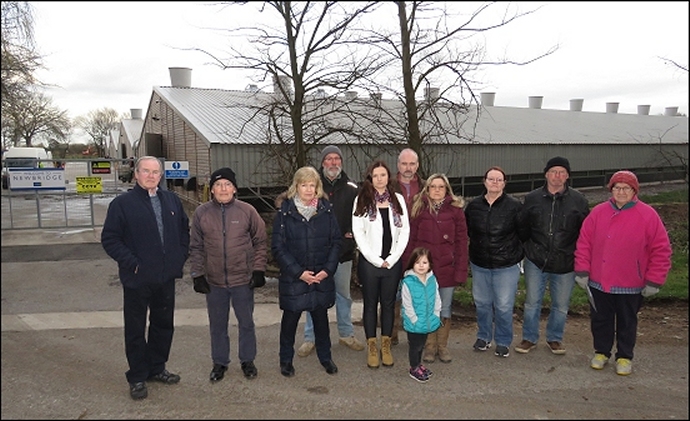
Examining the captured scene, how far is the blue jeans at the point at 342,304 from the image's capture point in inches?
192

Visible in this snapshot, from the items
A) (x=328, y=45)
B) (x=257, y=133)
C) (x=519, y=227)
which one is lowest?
(x=519, y=227)

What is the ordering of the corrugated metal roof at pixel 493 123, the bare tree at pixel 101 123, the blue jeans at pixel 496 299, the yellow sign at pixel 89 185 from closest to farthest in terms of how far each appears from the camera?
the blue jeans at pixel 496 299 → the yellow sign at pixel 89 185 → the corrugated metal roof at pixel 493 123 → the bare tree at pixel 101 123

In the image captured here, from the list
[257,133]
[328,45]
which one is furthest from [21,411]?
[257,133]

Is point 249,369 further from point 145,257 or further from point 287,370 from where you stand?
point 145,257

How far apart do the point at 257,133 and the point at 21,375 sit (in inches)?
455

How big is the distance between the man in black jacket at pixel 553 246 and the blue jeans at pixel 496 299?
9.0 inches

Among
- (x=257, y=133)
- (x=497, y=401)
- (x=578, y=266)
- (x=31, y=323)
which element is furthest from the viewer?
(x=257, y=133)

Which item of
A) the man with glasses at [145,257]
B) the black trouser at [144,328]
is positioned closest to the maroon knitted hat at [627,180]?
the man with glasses at [145,257]

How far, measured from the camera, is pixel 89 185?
10.0m

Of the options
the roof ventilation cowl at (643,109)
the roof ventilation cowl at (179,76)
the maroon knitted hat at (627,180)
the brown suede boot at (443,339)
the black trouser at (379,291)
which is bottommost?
the brown suede boot at (443,339)

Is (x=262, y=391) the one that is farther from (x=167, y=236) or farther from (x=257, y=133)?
(x=257, y=133)

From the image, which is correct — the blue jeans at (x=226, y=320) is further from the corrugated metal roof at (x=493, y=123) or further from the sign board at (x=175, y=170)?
the sign board at (x=175, y=170)

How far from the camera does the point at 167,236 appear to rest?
3.95 metres

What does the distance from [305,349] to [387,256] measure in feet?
4.19
